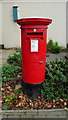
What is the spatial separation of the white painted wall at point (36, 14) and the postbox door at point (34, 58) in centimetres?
576

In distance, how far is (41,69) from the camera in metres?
2.89

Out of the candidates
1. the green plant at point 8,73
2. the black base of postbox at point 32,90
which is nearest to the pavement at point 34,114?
the black base of postbox at point 32,90

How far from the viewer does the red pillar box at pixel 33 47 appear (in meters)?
2.55

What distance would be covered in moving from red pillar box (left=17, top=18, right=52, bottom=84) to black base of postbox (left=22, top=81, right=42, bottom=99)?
0.10 meters

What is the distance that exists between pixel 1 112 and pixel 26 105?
21.6 inches

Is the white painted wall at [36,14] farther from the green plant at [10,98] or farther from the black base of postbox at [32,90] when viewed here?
the green plant at [10,98]

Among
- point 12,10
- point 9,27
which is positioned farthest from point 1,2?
point 9,27

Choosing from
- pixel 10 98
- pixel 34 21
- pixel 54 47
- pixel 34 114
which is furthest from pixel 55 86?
pixel 54 47

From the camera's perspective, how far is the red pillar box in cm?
255

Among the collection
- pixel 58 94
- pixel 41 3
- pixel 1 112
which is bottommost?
pixel 1 112

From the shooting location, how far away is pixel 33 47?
8.78 feet

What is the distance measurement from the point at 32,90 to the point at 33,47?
3.28 feet

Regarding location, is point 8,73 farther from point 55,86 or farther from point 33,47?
point 33,47

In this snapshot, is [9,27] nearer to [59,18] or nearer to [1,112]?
[59,18]
